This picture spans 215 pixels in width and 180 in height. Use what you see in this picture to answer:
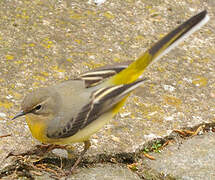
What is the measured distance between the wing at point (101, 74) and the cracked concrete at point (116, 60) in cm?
46

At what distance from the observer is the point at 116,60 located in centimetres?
464

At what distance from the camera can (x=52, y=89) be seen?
357 cm

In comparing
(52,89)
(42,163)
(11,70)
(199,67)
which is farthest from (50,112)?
(199,67)

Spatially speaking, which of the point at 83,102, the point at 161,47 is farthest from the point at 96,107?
the point at 161,47

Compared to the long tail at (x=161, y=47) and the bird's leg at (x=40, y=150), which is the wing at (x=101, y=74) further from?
the bird's leg at (x=40, y=150)

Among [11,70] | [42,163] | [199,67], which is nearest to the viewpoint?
[42,163]

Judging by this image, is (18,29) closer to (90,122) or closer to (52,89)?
(52,89)

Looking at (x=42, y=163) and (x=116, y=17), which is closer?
(x=42, y=163)

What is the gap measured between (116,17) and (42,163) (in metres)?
2.37

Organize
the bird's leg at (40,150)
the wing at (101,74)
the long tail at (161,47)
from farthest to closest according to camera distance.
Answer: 1. the wing at (101,74)
2. the bird's leg at (40,150)
3. the long tail at (161,47)

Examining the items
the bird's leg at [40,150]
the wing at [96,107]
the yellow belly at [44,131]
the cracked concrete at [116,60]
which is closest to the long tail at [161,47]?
the wing at [96,107]

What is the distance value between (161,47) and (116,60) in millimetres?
1225

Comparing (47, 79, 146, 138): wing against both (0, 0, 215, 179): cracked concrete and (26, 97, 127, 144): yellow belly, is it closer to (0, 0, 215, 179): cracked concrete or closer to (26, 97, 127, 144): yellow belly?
(26, 97, 127, 144): yellow belly

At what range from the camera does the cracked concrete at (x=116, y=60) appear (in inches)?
149
